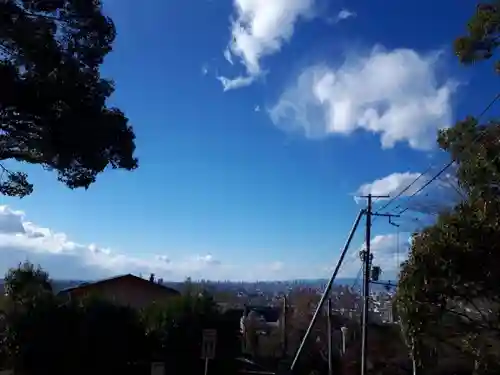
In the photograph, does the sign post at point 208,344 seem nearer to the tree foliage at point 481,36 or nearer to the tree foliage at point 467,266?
the tree foliage at point 467,266

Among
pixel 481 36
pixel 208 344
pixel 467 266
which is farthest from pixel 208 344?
pixel 481 36

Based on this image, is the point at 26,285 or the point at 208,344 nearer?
the point at 208,344

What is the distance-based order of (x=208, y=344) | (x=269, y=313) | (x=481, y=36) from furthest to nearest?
→ (x=269, y=313) → (x=208, y=344) → (x=481, y=36)

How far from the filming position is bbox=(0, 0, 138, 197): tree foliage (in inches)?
472

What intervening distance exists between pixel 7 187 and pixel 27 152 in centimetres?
102

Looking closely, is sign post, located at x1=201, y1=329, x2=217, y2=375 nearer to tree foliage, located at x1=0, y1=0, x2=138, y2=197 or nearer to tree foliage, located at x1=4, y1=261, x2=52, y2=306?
tree foliage, located at x1=0, y1=0, x2=138, y2=197

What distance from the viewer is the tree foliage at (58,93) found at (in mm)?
11977

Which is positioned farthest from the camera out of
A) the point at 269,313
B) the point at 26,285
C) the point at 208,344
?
the point at 269,313

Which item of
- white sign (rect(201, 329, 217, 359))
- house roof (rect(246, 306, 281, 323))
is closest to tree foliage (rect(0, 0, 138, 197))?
white sign (rect(201, 329, 217, 359))

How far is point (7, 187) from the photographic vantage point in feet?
45.5

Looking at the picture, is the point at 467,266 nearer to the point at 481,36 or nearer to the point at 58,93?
the point at 481,36

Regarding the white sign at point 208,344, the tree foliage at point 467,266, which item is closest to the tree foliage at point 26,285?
the white sign at point 208,344

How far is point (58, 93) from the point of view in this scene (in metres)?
12.5

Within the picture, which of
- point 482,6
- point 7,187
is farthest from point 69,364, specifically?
point 482,6
